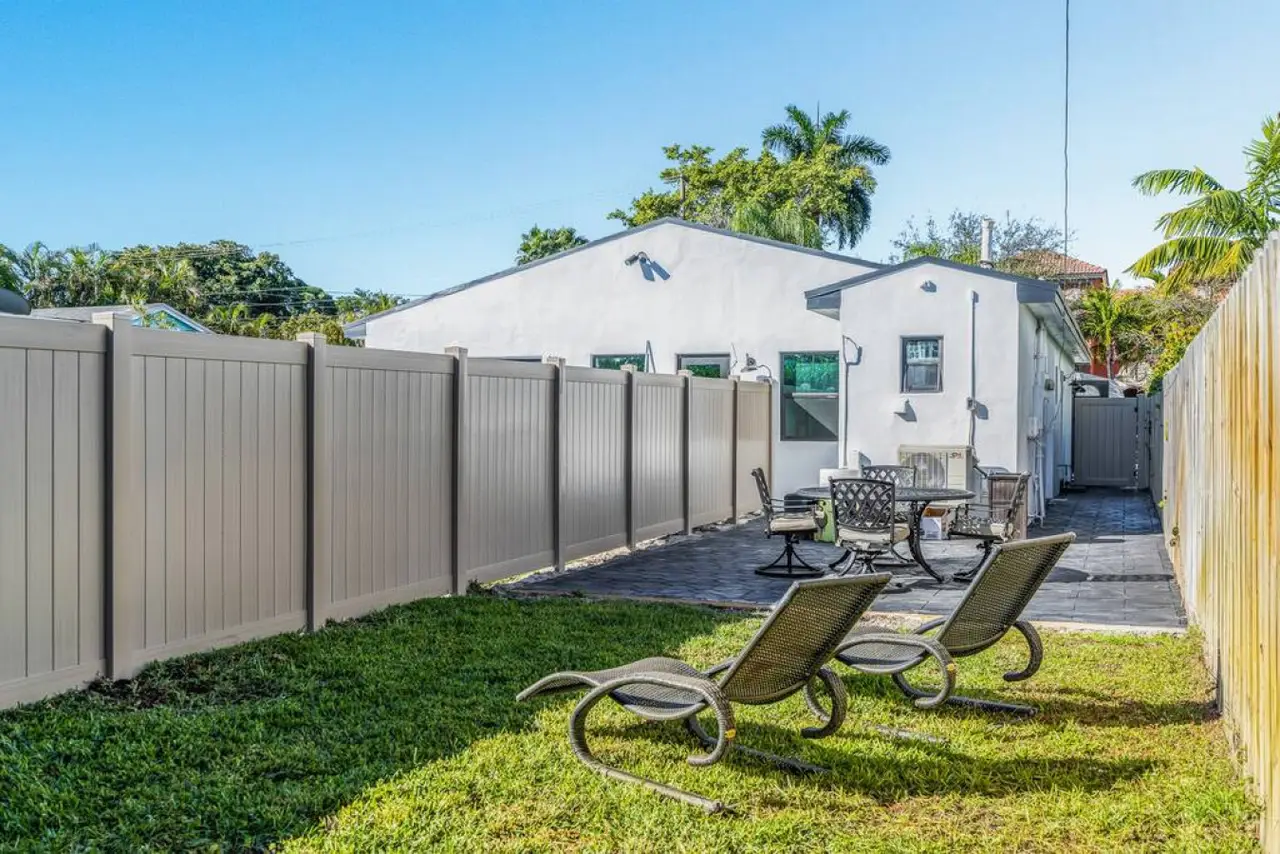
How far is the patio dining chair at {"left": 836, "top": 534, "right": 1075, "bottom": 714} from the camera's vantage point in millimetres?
4879

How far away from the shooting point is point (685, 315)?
17.2m

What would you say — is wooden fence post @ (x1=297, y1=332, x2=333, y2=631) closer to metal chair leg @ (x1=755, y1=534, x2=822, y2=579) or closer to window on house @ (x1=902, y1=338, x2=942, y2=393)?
metal chair leg @ (x1=755, y1=534, x2=822, y2=579)

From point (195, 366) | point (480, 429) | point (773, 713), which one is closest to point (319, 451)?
point (195, 366)

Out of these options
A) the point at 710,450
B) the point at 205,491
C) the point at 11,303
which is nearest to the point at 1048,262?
the point at 710,450

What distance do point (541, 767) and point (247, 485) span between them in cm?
299

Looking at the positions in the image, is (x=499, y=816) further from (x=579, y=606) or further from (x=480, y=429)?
(x=480, y=429)

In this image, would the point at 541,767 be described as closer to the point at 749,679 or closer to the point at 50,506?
the point at 749,679

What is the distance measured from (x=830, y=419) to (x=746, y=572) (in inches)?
265

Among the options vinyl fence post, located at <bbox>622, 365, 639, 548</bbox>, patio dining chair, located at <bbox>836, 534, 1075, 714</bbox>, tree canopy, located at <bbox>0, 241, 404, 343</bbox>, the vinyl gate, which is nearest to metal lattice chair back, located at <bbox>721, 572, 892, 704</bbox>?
patio dining chair, located at <bbox>836, 534, 1075, 714</bbox>

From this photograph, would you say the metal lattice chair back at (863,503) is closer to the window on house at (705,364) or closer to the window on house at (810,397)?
the window on house at (810,397)

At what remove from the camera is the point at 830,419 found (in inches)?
634

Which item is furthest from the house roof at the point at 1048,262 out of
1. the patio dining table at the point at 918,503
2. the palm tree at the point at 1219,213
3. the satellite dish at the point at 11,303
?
the satellite dish at the point at 11,303

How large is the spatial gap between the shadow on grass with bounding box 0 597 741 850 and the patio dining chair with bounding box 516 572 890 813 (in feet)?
2.13

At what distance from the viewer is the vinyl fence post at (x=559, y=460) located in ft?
31.6
